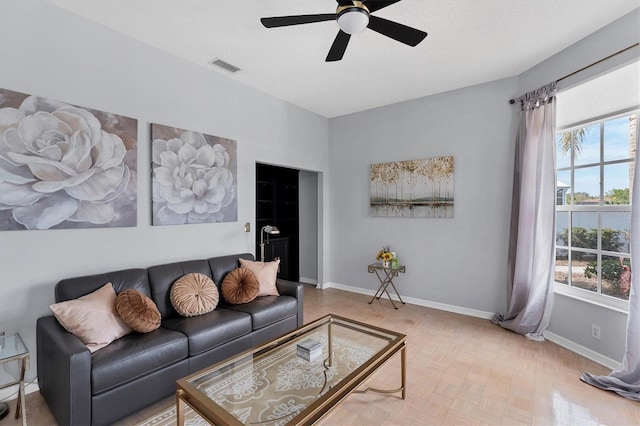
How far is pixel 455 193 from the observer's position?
157 inches

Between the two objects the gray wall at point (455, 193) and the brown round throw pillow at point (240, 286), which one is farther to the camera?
the gray wall at point (455, 193)

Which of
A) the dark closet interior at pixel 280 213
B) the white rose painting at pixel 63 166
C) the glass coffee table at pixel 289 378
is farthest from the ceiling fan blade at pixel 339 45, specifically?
the dark closet interior at pixel 280 213

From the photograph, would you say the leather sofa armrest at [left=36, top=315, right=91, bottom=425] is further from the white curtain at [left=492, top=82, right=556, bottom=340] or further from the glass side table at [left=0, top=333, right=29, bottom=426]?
the white curtain at [left=492, top=82, right=556, bottom=340]

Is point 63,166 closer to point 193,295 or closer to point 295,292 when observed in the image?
point 193,295

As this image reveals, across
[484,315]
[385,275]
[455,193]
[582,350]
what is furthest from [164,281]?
[582,350]

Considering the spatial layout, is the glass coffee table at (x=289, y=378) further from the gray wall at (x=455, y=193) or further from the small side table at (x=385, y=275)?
the gray wall at (x=455, y=193)

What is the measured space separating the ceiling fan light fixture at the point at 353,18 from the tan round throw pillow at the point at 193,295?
240cm

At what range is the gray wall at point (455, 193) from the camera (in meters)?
3.67

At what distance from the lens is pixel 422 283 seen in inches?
168

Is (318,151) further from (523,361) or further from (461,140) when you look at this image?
(523,361)

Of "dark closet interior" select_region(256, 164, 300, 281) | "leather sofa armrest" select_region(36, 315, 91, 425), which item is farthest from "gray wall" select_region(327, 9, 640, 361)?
"leather sofa armrest" select_region(36, 315, 91, 425)

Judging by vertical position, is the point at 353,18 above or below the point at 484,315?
above

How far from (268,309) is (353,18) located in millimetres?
2431

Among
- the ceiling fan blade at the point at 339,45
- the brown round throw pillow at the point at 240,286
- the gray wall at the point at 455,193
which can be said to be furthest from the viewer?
the gray wall at the point at 455,193
